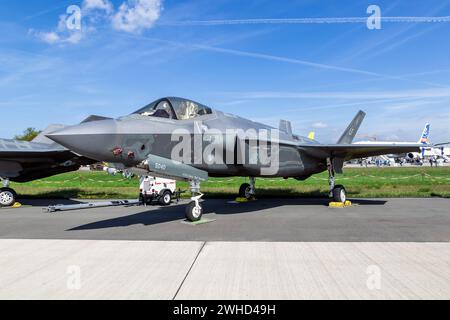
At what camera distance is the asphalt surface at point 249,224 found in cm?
761

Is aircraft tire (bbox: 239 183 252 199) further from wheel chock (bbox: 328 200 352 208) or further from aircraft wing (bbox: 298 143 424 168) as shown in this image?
wheel chock (bbox: 328 200 352 208)

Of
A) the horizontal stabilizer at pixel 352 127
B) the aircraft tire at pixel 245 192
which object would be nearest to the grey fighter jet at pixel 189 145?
the aircraft tire at pixel 245 192

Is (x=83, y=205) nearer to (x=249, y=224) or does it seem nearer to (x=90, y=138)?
(x=90, y=138)

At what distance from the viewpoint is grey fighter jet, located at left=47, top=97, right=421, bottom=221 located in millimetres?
7555

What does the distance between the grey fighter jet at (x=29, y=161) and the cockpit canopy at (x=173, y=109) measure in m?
6.27

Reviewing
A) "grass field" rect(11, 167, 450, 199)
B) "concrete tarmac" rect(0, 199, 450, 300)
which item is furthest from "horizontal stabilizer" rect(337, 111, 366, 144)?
"concrete tarmac" rect(0, 199, 450, 300)

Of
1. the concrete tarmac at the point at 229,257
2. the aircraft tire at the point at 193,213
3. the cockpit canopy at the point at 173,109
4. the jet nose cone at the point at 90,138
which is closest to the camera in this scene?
the concrete tarmac at the point at 229,257

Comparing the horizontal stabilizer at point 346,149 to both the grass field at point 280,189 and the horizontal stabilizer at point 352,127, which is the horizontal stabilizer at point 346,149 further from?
the grass field at point 280,189

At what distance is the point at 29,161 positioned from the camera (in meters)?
15.1

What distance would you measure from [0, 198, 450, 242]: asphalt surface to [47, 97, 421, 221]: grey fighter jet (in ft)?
4.17
